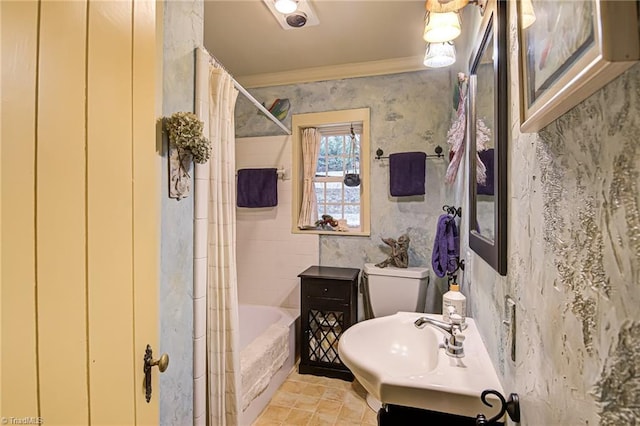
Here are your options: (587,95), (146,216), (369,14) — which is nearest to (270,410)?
(146,216)

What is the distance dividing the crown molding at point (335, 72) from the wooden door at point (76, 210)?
2.21 metres

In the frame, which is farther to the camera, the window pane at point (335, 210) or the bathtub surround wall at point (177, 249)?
the window pane at point (335, 210)

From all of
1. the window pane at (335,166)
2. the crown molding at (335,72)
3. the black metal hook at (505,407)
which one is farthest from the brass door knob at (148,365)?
the crown molding at (335,72)

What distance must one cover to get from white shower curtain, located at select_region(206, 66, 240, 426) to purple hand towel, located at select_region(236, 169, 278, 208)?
1401 mm

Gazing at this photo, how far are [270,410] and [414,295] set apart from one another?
1358 mm

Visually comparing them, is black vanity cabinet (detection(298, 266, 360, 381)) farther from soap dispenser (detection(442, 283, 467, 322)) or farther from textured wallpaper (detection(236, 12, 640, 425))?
textured wallpaper (detection(236, 12, 640, 425))

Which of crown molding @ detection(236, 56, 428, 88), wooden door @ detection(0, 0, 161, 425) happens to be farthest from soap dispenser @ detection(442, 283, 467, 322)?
crown molding @ detection(236, 56, 428, 88)

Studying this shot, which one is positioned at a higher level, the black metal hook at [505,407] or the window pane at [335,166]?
the window pane at [335,166]

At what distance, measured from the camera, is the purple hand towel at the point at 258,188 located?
3092 mm

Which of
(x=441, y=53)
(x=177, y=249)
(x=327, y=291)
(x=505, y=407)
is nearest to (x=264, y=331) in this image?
(x=327, y=291)

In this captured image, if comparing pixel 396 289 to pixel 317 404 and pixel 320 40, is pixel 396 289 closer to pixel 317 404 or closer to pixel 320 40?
pixel 317 404

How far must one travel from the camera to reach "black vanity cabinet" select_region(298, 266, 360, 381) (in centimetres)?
261

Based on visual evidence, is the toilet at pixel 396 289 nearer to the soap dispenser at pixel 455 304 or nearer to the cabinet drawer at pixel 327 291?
the cabinet drawer at pixel 327 291

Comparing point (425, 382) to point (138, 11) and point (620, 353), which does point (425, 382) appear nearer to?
point (620, 353)
